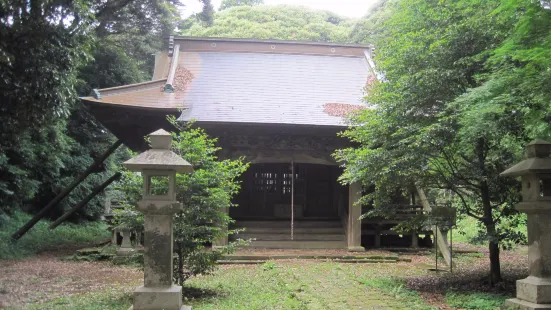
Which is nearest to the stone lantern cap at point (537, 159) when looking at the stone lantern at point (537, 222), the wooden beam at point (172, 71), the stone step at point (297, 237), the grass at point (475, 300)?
the stone lantern at point (537, 222)

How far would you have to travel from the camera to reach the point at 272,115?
12703mm

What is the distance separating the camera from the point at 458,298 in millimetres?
7160

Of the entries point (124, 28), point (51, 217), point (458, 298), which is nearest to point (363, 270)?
point (458, 298)

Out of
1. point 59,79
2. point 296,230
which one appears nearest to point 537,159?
point 59,79

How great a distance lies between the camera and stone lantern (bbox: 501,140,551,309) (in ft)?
18.5

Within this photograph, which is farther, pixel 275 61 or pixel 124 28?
pixel 124 28

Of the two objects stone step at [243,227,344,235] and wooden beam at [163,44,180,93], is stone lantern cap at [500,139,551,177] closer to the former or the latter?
stone step at [243,227,344,235]

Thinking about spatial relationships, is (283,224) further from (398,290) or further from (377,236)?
(398,290)

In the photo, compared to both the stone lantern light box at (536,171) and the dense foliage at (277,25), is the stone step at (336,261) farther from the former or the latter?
the dense foliage at (277,25)

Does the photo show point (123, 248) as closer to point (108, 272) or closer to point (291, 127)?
point (108, 272)

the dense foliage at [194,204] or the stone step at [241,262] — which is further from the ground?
the dense foliage at [194,204]

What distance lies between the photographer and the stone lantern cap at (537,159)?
5629 mm

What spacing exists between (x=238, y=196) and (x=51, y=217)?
7686 millimetres

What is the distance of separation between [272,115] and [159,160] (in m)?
7.25
